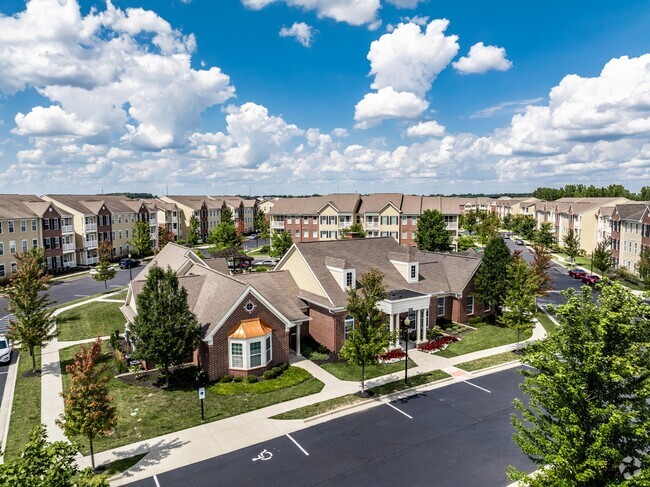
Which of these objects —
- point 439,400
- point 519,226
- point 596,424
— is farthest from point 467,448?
point 519,226

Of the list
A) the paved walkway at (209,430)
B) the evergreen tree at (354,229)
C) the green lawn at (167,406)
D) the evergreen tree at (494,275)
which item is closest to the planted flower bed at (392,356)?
the paved walkway at (209,430)

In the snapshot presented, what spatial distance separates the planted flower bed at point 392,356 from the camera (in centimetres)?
2854

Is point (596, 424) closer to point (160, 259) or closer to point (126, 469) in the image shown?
point (126, 469)

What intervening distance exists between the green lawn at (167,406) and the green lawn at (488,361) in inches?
397

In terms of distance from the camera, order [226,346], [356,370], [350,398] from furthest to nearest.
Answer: [356,370], [226,346], [350,398]

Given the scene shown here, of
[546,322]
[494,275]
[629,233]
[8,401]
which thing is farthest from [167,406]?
[629,233]

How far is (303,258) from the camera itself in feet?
110

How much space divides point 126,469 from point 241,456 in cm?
452

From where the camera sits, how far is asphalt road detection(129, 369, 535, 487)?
52.5 ft

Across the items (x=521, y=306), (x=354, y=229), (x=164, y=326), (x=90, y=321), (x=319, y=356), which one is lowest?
(x=319, y=356)

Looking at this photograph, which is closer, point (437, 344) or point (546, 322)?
point (437, 344)

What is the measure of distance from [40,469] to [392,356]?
23.0 m

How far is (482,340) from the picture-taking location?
109 feet

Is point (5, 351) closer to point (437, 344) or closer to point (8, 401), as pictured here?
point (8, 401)
